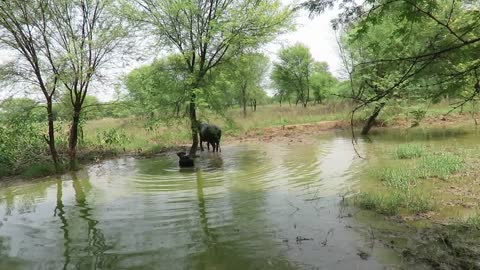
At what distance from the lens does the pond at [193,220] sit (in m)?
6.03

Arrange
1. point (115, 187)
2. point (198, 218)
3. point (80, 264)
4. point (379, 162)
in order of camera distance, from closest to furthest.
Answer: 1. point (80, 264)
2. point (198, 218)
3. point (115, 187)
4. point (379, 162)

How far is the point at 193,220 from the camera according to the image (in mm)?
8016

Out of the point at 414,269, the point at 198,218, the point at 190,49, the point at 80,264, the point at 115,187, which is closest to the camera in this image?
the point at 414,269

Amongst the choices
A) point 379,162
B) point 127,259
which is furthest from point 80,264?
point 379,162

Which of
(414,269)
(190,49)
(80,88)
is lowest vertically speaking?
(414,269)

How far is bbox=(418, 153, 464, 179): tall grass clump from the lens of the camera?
10.3 metres

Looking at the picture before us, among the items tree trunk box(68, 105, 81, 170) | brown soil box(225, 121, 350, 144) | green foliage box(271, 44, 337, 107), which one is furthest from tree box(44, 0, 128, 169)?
green foliage box(271, 44, 337, 107)

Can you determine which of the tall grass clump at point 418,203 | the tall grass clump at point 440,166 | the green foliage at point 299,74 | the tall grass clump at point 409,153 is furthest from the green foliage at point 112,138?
the green foliage at point 299,74

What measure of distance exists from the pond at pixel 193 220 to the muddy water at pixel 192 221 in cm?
2

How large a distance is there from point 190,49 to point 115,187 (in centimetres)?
731

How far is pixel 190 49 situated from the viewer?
16.8 m

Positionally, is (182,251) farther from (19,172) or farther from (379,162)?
(19,172)

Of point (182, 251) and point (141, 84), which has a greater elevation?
point (141, 84)

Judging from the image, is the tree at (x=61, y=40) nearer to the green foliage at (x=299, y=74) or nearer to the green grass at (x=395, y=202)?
the green grass at (x=395, y=202)
